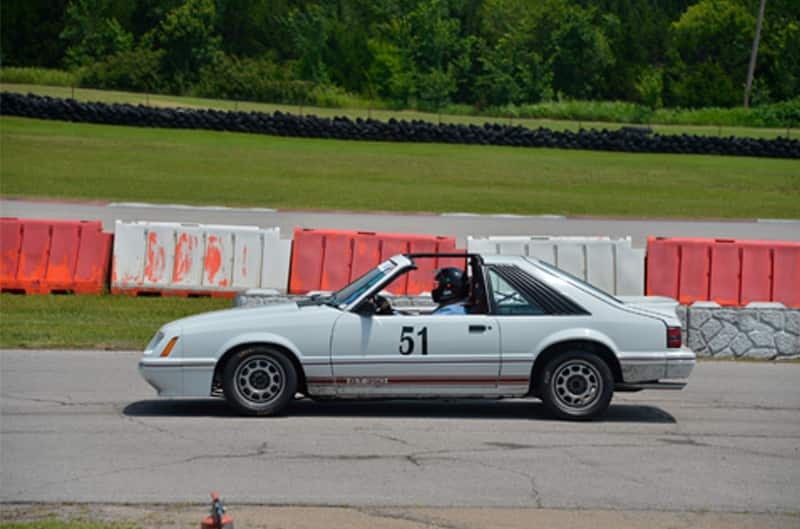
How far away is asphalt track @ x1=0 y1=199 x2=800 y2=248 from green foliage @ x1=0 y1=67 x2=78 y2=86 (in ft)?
140

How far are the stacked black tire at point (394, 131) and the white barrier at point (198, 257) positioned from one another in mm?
29789

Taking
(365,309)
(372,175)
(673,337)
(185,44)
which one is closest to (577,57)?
(185,44)

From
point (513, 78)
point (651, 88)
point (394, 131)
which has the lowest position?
point (394, 131)

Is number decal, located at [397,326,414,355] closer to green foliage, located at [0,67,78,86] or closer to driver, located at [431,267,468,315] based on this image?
driver, located at [431,267,468,315]

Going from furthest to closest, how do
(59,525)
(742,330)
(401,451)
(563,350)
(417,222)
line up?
(417,222) < (742,330) < (563,350) < (401,451) < (59,525)

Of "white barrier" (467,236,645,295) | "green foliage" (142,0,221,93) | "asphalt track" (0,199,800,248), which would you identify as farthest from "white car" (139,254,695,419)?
"green foliage" (142,0,221,93)

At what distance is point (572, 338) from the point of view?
→ 9.56 m

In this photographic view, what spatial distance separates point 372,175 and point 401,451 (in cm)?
3143

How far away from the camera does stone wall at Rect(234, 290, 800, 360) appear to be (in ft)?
44.5

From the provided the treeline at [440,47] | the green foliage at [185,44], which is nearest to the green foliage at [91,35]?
the treeline at [440,47]

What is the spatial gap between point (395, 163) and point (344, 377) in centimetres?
3331

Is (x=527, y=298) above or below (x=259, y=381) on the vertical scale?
above

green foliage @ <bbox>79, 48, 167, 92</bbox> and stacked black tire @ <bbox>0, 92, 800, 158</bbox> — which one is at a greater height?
green foliage @ <bbox>79, 48, 167, 92</bbox>

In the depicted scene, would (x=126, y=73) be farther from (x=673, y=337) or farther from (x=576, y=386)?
(x=673, y=337)
